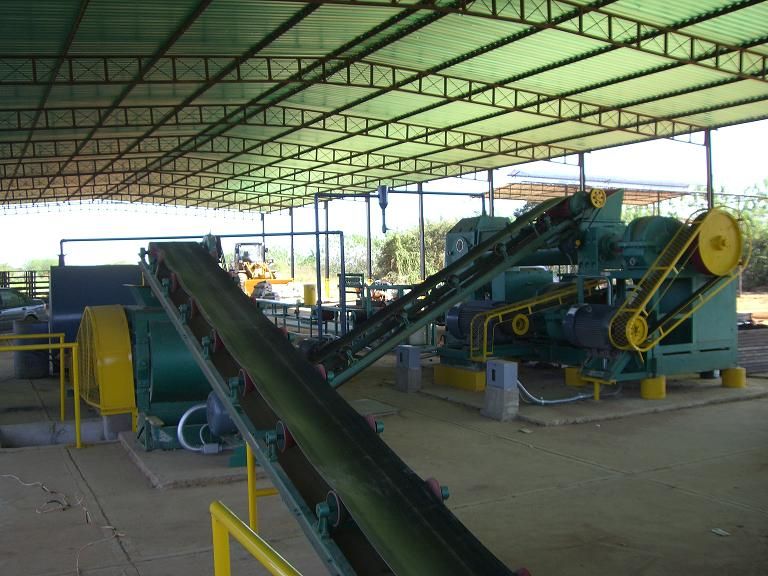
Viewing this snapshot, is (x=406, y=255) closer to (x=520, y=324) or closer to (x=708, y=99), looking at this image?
(x=708, y=99)

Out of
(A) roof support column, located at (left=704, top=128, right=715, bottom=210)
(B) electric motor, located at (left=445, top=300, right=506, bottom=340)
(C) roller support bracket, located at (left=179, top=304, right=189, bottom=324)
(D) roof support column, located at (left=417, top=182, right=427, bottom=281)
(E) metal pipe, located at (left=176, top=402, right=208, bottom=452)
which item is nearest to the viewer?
(C) roller support bracket, located at (left=179, top=304, right=189, bottom=324)

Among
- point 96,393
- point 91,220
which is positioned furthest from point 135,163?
point 96,393

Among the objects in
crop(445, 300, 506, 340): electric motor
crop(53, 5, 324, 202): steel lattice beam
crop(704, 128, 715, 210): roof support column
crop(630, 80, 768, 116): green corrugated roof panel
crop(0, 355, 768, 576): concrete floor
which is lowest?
crop(0, 355, 768, 576): concrete floor

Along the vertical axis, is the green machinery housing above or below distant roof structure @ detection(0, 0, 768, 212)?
below

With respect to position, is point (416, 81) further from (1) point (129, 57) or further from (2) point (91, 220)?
(2) point (91, 220)

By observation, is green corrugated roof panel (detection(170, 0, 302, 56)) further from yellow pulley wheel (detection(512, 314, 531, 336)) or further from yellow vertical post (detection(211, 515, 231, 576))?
yellow vertical post (detection(211, 515, 231, 576))

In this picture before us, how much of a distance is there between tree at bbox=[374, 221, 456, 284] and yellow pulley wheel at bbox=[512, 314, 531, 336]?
104ft

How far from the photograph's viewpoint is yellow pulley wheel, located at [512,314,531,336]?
1116 centimetres

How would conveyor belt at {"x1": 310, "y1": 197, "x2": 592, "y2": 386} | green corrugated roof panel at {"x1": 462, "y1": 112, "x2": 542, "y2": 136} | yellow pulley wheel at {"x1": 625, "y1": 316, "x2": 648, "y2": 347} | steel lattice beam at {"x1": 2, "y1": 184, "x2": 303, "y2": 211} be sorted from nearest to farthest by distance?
1. conveyor belt at {"x1": 310, "y1": 197, "x2": 592, "y2": 386}
2. yellow pulley wheel at {"x1": 625, "y1": 316, "x2": 648, "y2": 347}
3. green corrugated roof panel at {"x1": 462, "y1": 112, "x2": 542, "y2": 136}
4. steel lattice beam at {"x1": 2, "y1": 184, "x2": 303, "y2": 211}

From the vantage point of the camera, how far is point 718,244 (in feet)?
32.1

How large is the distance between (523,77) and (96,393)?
13500 millimetres

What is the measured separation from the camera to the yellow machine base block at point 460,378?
10.7m

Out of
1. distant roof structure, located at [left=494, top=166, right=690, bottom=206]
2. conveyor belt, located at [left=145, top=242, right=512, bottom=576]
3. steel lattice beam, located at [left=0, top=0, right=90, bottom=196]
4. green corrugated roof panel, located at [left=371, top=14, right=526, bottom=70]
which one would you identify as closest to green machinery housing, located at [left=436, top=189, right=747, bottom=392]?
green corrugated roof panel, located at [left=371, top=14, right=526, bottom=70]

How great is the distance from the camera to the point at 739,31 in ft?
47.8
